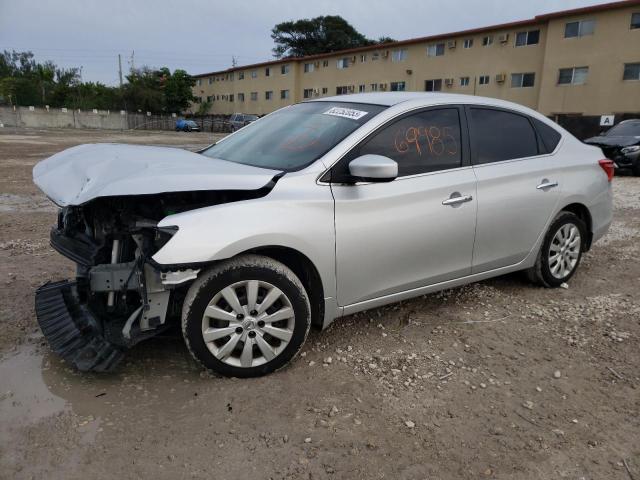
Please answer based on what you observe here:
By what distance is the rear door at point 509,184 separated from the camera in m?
3.68

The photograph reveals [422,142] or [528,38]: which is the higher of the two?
[528,38]

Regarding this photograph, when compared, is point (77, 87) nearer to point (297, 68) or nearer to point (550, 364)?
point (297, 68)

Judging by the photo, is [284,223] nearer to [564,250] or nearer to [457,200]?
[457,200]

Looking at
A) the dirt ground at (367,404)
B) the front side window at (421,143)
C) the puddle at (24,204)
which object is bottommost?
the dirt ground at (367,404)

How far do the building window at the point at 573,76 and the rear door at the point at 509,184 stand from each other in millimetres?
28661

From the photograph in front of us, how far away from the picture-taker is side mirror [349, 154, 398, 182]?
2.84 metres

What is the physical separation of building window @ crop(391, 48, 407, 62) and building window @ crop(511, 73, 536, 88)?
31.0 ft

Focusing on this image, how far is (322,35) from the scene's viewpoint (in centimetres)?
6303

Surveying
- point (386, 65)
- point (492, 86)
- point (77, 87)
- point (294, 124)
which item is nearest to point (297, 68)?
point (386, 65)

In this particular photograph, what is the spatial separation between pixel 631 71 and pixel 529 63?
20.3ft

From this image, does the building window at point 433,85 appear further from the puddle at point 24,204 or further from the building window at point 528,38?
the puddle at point 24,204

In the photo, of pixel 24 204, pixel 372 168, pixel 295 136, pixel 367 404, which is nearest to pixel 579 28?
pixel 24 204

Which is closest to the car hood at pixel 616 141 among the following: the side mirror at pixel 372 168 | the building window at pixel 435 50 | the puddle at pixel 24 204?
the side mirror at pixel 372 168

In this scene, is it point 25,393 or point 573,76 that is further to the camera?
point 573,76
